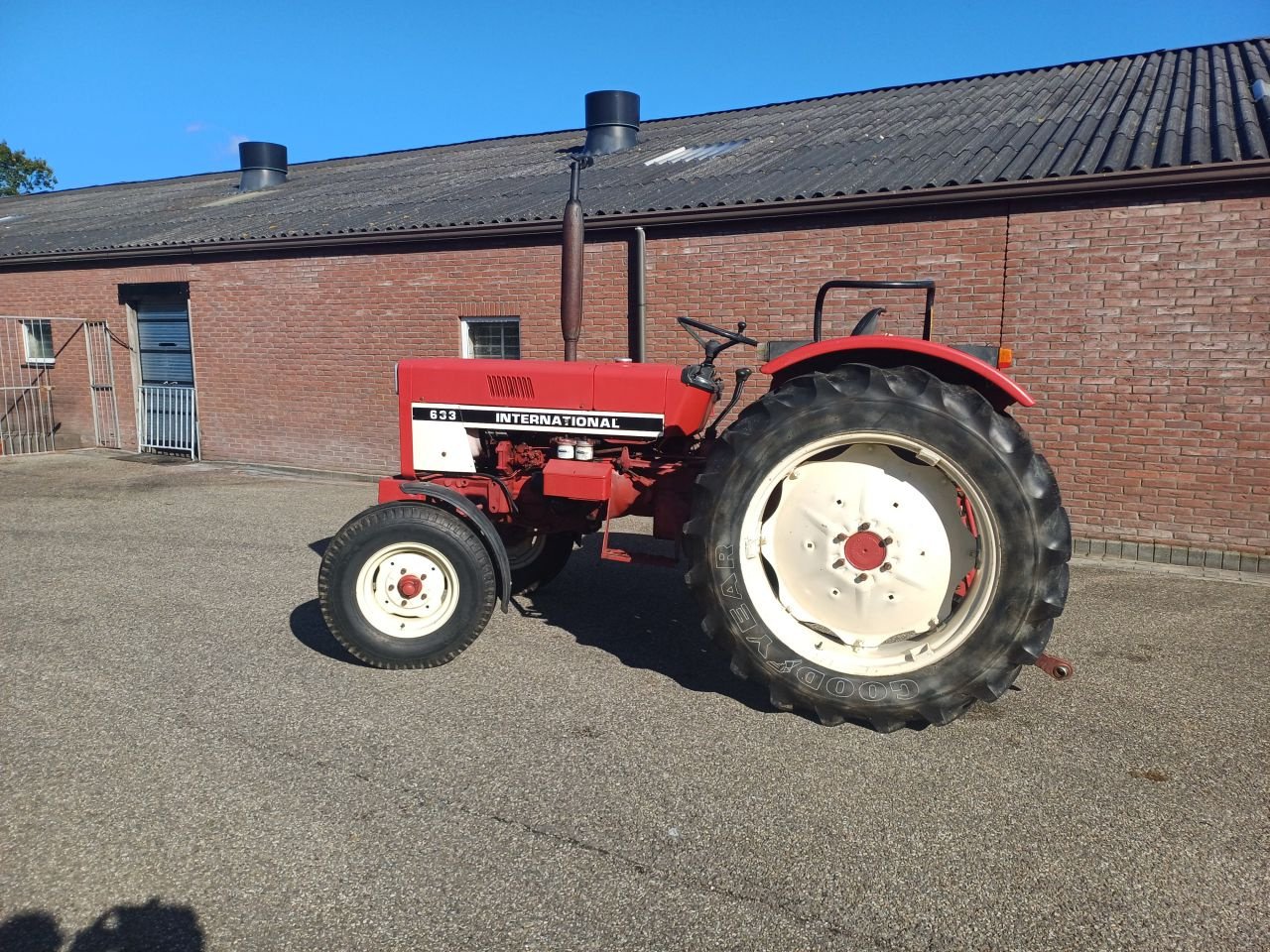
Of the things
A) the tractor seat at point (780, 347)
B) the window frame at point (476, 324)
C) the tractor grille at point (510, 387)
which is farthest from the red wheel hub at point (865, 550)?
the window frame at point (476, 324)

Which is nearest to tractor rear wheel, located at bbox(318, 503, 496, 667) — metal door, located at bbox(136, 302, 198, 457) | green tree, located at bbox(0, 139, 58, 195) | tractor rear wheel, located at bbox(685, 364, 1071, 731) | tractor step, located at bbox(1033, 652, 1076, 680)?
tractor rear wheel, located at bbox(685, 364, 1071, 731)

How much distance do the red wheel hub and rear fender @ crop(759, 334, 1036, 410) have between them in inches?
27.5

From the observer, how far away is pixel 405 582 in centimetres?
369

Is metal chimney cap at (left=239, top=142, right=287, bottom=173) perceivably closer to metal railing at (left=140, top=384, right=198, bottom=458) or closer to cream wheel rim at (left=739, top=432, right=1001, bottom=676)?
metal railing at (left=140, top=384, right=198, bottom=458)

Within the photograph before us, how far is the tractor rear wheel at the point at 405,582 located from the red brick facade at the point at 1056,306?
4.49m

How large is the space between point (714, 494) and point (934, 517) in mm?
829

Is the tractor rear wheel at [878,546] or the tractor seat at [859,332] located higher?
the tractor seat at [859,332]

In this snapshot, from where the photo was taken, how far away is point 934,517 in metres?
3.16

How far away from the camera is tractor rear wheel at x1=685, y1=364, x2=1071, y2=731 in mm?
2914

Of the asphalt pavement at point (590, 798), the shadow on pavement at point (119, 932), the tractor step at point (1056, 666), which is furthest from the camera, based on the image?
the tractor step at point (1056, 666)

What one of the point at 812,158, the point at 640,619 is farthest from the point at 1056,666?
the point at 812,158

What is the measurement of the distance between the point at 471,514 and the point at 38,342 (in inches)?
474

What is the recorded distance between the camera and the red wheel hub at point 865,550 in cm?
316

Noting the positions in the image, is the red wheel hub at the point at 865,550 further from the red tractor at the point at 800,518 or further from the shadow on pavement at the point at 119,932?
the shadow on pavement at the point at 119,932
